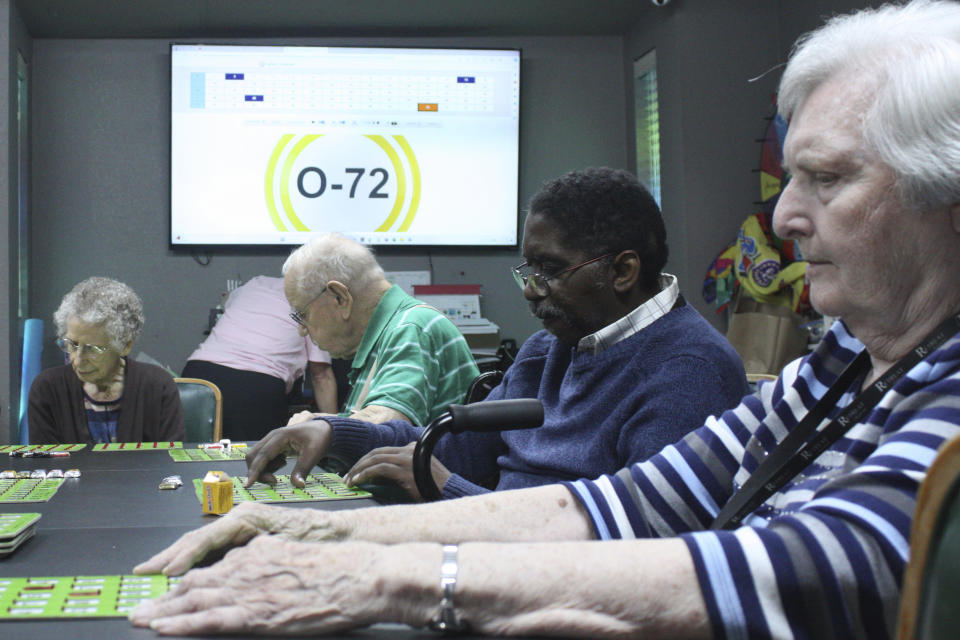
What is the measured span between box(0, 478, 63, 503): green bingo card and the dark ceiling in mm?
3539

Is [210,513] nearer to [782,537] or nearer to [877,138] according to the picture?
[782,537]

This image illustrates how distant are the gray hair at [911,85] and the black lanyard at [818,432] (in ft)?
0.44

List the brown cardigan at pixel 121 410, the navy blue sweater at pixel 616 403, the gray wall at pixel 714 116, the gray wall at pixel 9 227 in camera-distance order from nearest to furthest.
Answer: the navy blue sweater at pixel 616 403 < the brown cardigan at pixel 121 410 < the gray wall at pixel 9 227 < the gray wall at pixel 714 116

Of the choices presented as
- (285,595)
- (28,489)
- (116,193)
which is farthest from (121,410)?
(116,193)

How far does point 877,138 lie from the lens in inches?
34.3

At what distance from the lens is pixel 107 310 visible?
9.43 ft

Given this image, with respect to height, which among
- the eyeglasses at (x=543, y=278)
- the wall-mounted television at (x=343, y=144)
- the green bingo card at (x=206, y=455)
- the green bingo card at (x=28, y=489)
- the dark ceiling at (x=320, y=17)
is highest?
the dark ceiling at (x=320, y=17)

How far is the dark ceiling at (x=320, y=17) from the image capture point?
468 centimetres

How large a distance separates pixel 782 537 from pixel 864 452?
0.62ft

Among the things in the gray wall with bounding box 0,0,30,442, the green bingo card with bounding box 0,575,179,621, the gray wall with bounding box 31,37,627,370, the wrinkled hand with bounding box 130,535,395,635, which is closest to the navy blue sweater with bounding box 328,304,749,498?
the green bingo card with bounding box 0,575,179,621

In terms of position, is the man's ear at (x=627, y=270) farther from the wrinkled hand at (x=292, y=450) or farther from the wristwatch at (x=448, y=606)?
the wristwatch at (x=448, y=606)

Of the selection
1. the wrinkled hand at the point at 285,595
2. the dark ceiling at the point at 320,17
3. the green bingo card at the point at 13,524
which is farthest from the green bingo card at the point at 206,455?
the dark ceiling at the point at 320,17

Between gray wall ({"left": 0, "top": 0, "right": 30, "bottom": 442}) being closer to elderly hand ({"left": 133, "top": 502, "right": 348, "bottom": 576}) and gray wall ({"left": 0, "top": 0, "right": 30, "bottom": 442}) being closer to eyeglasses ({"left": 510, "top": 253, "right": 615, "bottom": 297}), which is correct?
eyeglasses ({"left": 510, "top": 253, "right": 615, "bottom": 297})

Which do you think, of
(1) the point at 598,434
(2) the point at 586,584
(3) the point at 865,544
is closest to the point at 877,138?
(3) the point at 865,544
